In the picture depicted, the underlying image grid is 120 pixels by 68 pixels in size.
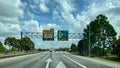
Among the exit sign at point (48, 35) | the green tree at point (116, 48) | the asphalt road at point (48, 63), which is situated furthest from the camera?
the exit sign at point (48, 35)

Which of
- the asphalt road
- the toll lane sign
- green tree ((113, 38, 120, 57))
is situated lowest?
the asphalt road

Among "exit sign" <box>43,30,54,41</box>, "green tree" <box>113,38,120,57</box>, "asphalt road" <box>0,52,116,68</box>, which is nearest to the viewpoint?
"asphalt road" <box>0,52,116,68</box>

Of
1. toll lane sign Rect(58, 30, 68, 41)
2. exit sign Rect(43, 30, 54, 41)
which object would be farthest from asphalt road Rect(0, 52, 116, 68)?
toll lane sign Rect(58, 30, 68, 41)

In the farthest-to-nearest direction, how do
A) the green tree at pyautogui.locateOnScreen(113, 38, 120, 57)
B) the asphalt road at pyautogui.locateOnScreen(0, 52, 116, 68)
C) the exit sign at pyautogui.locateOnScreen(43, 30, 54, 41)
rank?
the exit sign at pyautogui.locateOnScreen(43, 30, 54, 41), the green tree at pyautogui.locateOnScreen(113, 38, 120, 57), the asphalt road at pyautogui.locateOnScreen(0, 52, 116, 68)

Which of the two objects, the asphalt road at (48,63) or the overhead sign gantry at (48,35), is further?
the overhead sign gantry at (48,35)

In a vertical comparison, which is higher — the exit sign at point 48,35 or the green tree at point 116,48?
the exit sign at point 48,35

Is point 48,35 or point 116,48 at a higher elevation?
point 48,35

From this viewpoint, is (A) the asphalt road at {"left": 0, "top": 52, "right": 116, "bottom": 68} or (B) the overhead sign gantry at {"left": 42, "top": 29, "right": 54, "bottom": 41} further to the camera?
(B) the overhead sign gantry at {"left": 42, "top": 29, "right": 54, "bottom": 41}

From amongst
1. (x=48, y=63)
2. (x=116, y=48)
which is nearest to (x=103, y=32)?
(x=116, y=48)

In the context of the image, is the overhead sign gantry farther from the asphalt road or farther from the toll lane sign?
the asphalt road

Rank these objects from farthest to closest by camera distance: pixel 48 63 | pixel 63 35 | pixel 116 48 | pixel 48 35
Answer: pixel 63 35 → pixel 48 35 → pixel 116 48 → pixel 48 63

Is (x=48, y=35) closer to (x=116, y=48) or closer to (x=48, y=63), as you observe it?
(x=116, y=48)

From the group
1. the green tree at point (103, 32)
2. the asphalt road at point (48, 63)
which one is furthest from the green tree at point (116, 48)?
the asphalt road at point (48, 63)

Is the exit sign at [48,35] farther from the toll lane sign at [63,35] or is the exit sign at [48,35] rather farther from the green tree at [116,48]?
the green tree at [116,48]
